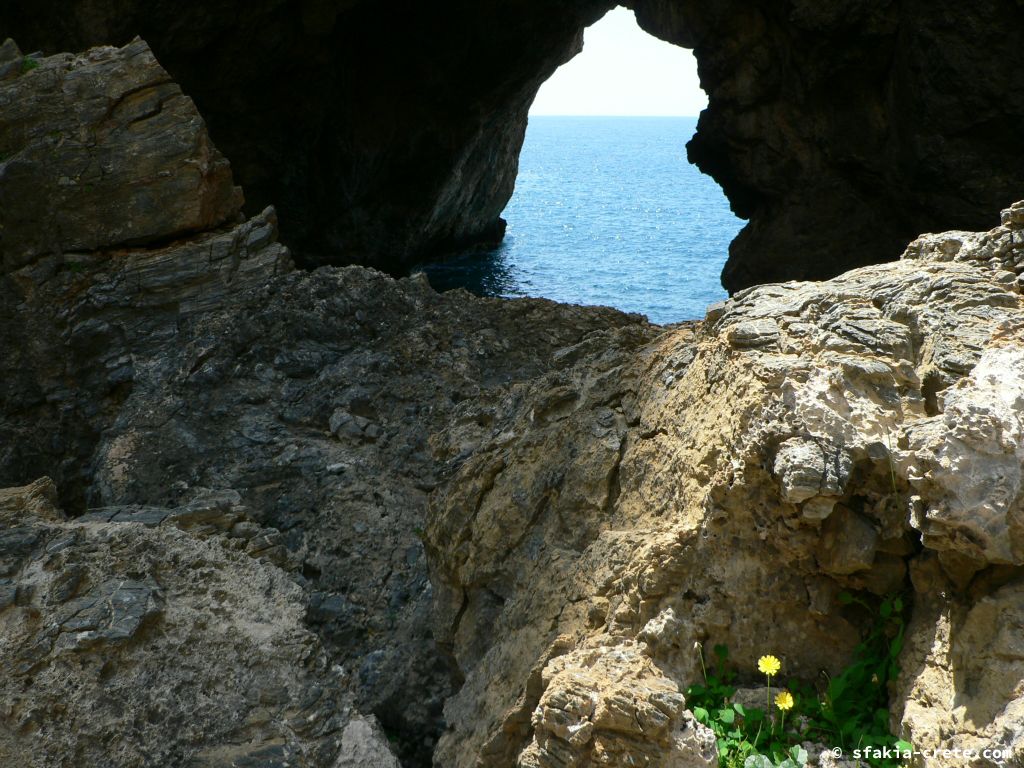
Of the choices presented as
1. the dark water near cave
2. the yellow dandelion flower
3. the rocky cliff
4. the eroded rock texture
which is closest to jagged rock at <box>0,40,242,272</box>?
the rocky cliff

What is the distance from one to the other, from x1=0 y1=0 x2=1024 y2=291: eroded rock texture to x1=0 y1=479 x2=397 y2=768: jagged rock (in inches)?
360

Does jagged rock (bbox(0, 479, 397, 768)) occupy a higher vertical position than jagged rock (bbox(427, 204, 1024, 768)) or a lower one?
lower

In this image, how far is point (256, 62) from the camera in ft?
40.3

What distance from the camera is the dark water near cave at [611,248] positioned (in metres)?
16.2

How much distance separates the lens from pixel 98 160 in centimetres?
534

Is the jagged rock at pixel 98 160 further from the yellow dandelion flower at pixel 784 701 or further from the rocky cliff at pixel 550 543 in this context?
the yellow dandelion flower at pixel 784 701

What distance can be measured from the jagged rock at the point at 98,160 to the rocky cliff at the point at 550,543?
1135 millimetres

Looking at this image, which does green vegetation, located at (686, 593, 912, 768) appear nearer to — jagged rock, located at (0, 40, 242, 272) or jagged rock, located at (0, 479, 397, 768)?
jagged rock, located at (0, 479, 397, 768)

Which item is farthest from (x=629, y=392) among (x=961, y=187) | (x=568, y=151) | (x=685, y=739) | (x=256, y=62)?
(x=568, y=151)

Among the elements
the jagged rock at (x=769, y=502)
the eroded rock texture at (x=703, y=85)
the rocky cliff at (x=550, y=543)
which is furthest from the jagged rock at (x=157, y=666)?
the eroded rock texture at (x=703, y=85)

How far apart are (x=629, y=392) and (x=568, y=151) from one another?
201 ft

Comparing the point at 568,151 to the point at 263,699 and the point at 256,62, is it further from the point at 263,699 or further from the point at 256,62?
the point at 263,699

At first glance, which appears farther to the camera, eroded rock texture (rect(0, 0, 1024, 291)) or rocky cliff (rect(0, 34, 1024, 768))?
eroded rock texture (rect(0, 0, 1024, 291))

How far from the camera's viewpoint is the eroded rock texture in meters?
9.85
